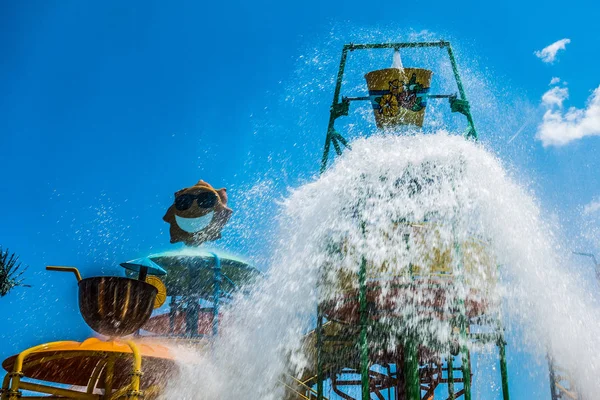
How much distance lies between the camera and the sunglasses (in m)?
19.2

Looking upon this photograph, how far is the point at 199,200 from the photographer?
19.2 metres

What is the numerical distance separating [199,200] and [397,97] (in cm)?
1017

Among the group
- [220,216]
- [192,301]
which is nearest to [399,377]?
[192,301]

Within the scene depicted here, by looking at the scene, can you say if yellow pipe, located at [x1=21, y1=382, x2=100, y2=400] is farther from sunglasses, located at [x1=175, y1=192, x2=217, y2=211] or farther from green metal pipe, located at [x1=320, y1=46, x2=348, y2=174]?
sunglasses, located at [x1=175, y1=192, x2=217, y2=211]

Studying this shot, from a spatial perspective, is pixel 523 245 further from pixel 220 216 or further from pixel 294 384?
pixel 220 216

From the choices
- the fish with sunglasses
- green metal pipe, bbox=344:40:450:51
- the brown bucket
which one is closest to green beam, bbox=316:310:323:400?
the brown bucket

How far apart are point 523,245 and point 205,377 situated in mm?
5631

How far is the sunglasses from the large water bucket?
9.50m

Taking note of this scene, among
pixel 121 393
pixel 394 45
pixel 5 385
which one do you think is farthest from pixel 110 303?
pixel 394 45

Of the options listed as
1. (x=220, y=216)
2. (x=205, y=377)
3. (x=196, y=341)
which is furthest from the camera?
(x=220, y=216)

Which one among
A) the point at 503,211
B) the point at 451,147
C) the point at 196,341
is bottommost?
the point at 196,341

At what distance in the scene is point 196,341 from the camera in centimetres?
1295

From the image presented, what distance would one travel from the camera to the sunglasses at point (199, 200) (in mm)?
19188

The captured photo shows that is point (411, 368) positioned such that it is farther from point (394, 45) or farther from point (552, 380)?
point (552, 380)
